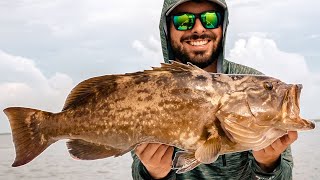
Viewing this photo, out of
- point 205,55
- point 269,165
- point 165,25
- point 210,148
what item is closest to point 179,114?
point 210,148

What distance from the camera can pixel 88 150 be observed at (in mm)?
4297

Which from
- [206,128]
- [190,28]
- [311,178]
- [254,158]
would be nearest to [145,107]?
[206,128]

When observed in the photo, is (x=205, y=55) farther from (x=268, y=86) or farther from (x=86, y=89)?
(x=86, y=89)

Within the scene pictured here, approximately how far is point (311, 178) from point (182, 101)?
21004 mm

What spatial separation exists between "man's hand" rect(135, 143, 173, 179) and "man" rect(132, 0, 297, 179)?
0.01 metres

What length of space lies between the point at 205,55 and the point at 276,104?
2085mm

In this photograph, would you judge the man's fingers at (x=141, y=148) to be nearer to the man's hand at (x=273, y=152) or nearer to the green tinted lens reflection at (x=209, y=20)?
the man's hand at (x=273, y=152)

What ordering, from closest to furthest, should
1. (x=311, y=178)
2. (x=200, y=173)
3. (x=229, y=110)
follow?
(x=229, y=110), (x=200, y=173), (x=311, y=178)

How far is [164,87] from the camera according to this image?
4.14 m

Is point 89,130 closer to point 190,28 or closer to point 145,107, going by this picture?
point 145,107

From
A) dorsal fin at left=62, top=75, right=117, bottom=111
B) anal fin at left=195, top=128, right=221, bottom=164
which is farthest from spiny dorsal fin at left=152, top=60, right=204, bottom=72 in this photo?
anal fin at left=195, top=128, right=221, bottom=164

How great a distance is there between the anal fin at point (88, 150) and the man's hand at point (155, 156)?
0.43 meters

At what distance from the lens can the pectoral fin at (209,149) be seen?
12.8 ft

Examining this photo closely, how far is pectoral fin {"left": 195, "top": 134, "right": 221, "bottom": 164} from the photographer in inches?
154
